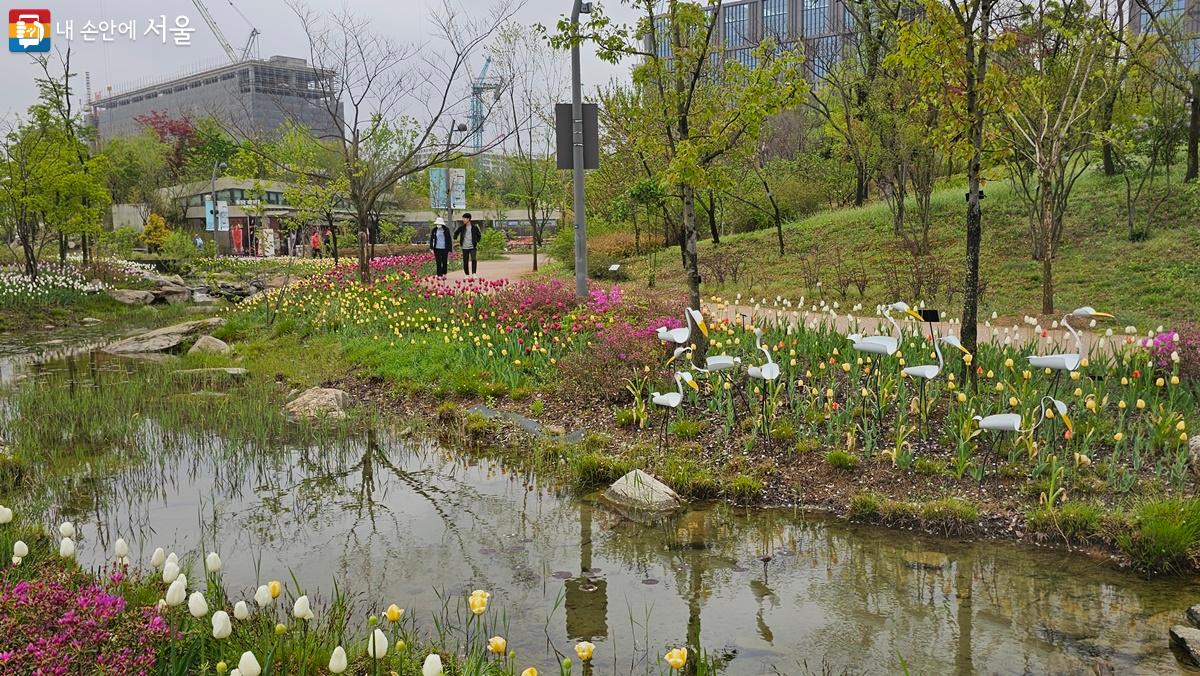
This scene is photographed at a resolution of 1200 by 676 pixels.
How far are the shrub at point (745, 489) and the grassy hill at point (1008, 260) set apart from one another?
757 centimetres

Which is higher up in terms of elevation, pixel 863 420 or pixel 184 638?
pixel 863 420

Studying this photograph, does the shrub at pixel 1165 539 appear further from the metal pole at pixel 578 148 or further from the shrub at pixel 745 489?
the metal pole at pixel 578 148

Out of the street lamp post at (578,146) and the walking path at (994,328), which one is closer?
the walking path at (994,328)

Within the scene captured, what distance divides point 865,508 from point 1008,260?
440 inches

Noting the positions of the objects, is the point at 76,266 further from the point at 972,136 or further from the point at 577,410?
the point at 972,136

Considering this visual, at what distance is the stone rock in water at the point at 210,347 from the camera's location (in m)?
12.6

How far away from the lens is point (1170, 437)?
19.5 feet

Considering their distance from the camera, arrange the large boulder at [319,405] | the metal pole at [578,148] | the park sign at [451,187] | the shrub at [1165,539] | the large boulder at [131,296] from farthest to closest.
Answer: the park sign at [451,187], the large boulder at [131,296], the metal pole at [578,148], the large boulder at [319,405], the shrub at [1165,539]

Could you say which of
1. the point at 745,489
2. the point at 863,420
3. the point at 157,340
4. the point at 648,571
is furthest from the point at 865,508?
the point at 157,340

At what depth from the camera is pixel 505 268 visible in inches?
1082

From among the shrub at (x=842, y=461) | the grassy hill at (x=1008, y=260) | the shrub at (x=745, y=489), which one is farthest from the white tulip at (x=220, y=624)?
the grassy hill at (x=1008, y=260)

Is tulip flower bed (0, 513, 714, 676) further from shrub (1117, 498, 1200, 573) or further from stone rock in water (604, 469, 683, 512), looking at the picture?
shrub (1117, 498, 1200, 573)

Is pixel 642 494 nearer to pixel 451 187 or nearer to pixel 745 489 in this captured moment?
pixel 745 489

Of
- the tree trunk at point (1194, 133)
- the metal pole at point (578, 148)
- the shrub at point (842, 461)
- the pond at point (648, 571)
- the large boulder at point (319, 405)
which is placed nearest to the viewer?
the pond at point (648, 571)
